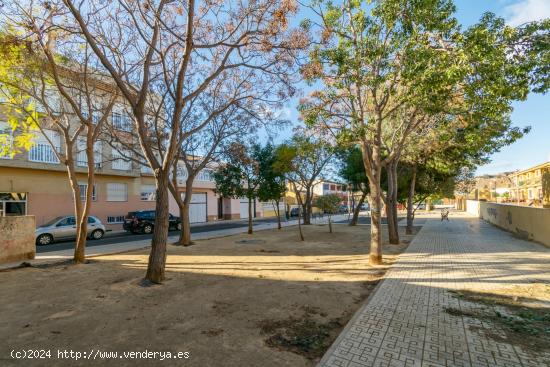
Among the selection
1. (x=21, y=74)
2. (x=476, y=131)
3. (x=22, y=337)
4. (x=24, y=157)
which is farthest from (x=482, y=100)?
(x=24, y=157)

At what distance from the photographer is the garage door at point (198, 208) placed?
33.5 metres

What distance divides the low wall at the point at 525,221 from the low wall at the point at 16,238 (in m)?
20.2

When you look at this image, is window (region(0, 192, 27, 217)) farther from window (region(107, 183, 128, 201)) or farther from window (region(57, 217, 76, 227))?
window (region(107, 183, 128, 201))

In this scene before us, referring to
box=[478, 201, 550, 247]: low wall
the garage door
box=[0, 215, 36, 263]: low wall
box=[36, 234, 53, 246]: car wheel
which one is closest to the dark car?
box=[36, 234, 53, 246]: car wheel

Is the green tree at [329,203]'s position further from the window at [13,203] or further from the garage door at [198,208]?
the window at [13,203]

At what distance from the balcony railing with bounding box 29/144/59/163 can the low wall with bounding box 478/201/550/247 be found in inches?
1126

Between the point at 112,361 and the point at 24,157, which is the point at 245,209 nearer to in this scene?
the point at 24,157

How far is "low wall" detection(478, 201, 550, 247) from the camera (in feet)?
43.7

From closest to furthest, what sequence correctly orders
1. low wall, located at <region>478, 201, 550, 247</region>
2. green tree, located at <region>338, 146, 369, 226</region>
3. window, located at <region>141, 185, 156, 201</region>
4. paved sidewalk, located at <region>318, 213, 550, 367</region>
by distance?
paved sidewalk, located at <region>318, 213, 550, 367</region> < low wall, located at <region>478, 201, 550, 247</region> < green tree, located at <region>338, 146, 369, 226</region> < window, located at <region>141, 185, 156, 201</region>

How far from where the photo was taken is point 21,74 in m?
9.88

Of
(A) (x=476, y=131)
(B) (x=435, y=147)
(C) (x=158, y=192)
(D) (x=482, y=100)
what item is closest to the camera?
(D) (x=482, y=100)

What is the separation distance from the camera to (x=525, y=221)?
1622cm

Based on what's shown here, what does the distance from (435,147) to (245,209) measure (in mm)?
30897

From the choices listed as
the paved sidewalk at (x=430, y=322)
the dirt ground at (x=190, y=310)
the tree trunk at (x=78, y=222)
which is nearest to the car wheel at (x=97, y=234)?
the tree trunk at (x=78, y=222)
